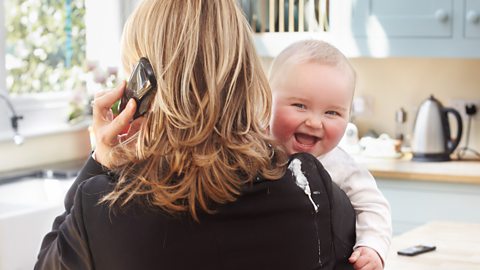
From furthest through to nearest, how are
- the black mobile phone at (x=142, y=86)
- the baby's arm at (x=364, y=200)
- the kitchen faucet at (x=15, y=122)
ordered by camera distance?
the kitchen faucet at (x=15, y=122)
the baby's arm at (x=364, y=200)
the black mobile phone at (x=142, y=86)

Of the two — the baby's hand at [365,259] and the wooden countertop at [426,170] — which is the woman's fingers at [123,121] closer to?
the baby's hand at [365,259]

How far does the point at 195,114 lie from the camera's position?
4.03ft

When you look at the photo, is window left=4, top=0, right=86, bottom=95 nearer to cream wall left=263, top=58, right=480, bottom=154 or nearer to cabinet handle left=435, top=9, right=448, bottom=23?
cream wall left=263, top=58, right=480, bottom=154

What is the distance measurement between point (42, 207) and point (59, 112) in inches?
43.0

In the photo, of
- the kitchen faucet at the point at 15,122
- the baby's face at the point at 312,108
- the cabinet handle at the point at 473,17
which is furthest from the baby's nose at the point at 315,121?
the cabinet handle at the point at 473,17

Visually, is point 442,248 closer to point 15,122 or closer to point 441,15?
point 441,15

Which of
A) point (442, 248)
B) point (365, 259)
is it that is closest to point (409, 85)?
point (442, 248)

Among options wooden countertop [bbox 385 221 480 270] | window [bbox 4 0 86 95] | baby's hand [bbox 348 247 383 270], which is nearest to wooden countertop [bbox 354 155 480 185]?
wooden countertop [bbox 385 221 480 270]

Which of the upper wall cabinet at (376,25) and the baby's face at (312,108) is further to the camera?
the upper wall cabinet at (376,25)

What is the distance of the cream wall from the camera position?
13.9ft

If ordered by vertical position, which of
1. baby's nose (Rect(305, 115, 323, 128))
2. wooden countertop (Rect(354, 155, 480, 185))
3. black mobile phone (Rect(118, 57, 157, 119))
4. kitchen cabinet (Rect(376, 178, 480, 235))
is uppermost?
black mobile phone (Rect(118, 57, 157, 119))

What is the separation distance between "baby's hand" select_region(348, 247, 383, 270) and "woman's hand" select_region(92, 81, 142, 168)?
1.28ft

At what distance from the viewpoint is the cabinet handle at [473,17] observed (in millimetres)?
3779

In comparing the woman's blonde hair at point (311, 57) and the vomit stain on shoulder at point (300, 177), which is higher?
the woman's blonde hair at point (311, 57)
